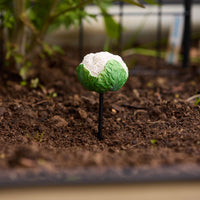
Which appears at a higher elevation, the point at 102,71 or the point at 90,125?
the point at 102,71

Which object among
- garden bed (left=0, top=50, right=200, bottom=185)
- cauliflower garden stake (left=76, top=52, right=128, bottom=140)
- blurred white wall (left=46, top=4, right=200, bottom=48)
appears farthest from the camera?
blurred white wall (left=46, top=4, right=200, bottom=48)

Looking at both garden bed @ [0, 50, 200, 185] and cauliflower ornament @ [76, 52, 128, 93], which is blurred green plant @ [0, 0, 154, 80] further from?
cauliflower ornament @ [76, 52, 128, 93]

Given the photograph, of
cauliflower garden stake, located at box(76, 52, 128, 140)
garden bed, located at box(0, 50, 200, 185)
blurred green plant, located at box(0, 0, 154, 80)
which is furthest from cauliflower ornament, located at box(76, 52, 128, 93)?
blurred green plant, located at box(0, 0, 154, 80)

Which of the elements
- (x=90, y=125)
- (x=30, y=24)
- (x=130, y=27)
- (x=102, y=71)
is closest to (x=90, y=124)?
(x=90, y=125)

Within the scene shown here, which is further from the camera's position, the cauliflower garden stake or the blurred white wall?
the blurred white wall

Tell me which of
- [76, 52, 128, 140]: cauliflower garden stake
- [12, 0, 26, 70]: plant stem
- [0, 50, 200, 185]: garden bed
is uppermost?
[12, 0, 26, 70]: plant stem

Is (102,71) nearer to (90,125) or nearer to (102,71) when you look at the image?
(102,71)

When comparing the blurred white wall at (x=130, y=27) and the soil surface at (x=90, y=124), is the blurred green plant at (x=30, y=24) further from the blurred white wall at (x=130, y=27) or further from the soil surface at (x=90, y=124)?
the blurred white wall at (x=130, y=27)
